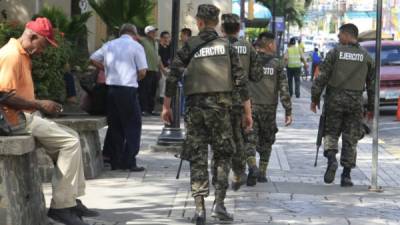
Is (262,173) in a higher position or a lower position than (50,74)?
lower

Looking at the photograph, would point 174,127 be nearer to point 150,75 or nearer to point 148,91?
point 148,91

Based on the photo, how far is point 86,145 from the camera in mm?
10031

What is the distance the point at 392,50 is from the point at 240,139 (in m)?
16.6

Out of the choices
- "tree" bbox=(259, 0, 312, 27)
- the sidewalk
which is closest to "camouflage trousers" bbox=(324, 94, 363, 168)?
the sidewalk

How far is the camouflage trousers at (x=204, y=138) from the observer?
7723 millimetres

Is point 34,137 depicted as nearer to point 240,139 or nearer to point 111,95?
point 240,139

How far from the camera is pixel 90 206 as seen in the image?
8.41 metres

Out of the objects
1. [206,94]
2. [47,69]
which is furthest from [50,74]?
[206,94]

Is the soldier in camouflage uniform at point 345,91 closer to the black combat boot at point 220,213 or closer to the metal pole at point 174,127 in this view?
the black combat boot at point 220,213

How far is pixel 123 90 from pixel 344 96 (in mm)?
2589

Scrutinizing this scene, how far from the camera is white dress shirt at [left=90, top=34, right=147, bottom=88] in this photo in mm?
10578

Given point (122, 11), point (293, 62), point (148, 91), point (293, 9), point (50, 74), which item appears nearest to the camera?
point (50, 74)

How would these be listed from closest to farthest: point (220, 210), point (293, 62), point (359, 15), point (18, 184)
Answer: point (18, 184)
point (220, 210)
point (293, 62)
point (359, 15)

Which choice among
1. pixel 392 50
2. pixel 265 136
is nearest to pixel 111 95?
pixel 265 136
